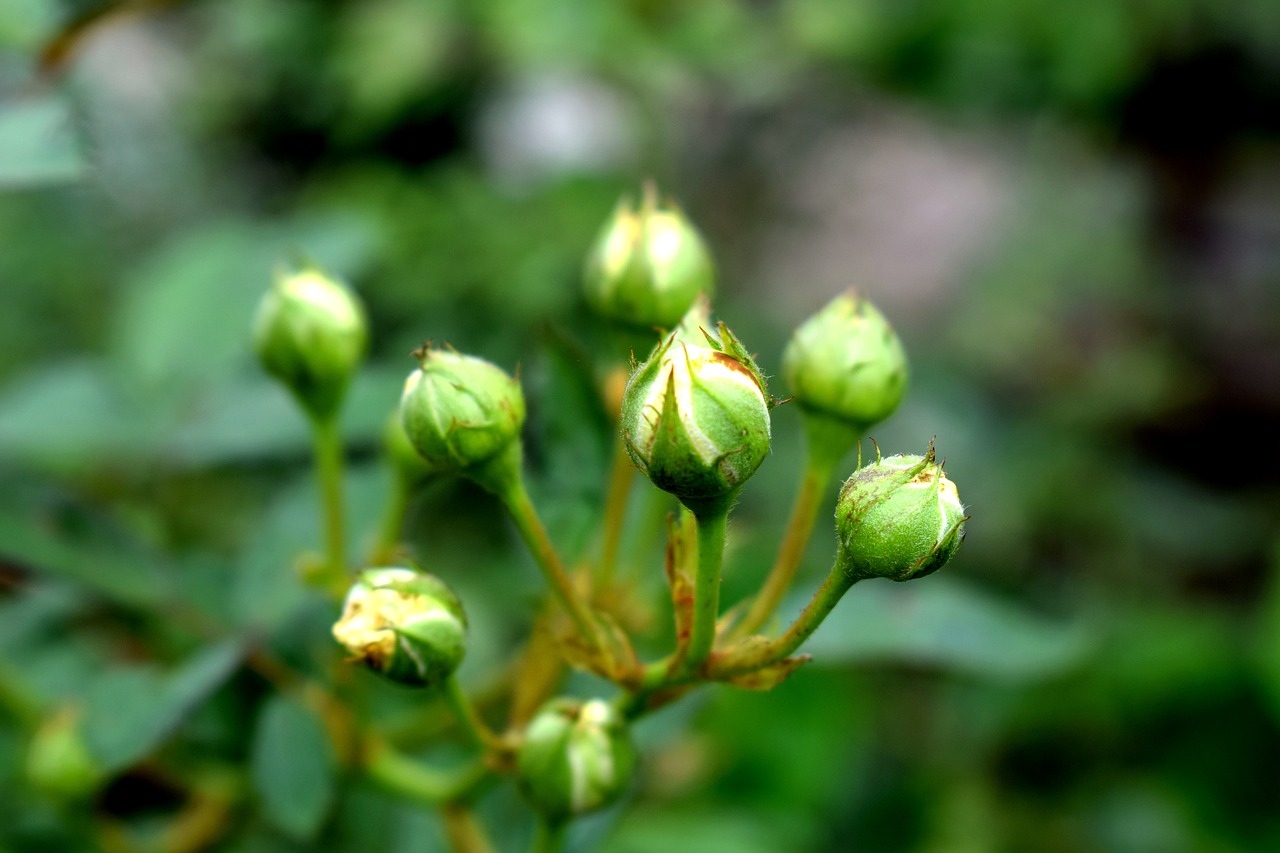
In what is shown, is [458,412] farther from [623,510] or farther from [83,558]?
[83,558]

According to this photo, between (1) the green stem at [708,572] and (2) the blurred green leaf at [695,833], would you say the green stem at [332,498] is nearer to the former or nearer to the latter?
(1) the green stem at [708,572]

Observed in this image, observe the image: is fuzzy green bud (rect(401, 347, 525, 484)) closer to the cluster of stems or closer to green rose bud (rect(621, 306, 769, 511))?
the cluster of stems

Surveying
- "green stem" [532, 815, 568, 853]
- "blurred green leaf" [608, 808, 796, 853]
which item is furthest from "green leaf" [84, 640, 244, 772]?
"blurred green leaf" [608, 808, 796, 853]

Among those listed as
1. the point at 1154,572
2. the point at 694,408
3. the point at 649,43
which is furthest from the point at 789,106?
the point at 694,408

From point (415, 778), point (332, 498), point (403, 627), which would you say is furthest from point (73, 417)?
point (403, 627)

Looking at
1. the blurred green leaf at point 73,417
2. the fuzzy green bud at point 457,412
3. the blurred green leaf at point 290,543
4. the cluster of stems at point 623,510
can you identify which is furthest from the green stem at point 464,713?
the blurred green leaf at point 73,417

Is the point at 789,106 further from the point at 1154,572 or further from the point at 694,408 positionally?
the point at 694,408
